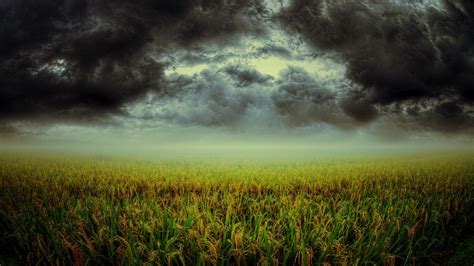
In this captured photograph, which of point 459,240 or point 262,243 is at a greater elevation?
point 262,243

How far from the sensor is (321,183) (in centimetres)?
898

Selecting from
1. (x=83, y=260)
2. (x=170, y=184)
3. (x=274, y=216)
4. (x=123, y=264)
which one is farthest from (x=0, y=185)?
(x=274, y=216)

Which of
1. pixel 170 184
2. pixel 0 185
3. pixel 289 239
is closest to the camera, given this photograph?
pixel 289 239

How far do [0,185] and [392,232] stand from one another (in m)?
9.61

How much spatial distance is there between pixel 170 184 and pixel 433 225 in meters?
6.52

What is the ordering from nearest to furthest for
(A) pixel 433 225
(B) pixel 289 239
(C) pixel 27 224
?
1. (B) pixel 289 239
2. (C) pixel 27 224
3. (A) pixel 433 225

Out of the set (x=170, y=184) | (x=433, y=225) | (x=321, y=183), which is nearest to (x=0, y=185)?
(x=170, y=184)

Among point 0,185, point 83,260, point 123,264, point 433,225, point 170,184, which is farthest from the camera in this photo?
point 170,184

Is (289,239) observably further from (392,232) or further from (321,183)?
(321,183)

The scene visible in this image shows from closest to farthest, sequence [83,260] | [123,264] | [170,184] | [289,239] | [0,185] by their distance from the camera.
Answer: [123,264], [83,260], [289,239], [0,185], [170,184]

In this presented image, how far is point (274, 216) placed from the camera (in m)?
5.39

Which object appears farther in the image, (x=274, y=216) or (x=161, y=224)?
(x=274, y=216)

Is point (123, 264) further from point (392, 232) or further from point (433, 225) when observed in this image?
point (433, 225)

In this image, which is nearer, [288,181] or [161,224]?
[161,224]
